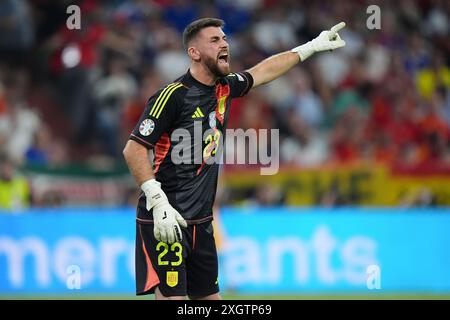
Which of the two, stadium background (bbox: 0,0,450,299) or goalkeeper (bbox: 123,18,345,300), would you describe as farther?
stadium background (bbox: 0,0,450,299)

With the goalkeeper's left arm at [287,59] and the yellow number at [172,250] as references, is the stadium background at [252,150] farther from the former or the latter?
the yellow number at [172,250]

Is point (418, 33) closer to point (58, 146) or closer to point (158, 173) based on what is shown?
point (58, 146)

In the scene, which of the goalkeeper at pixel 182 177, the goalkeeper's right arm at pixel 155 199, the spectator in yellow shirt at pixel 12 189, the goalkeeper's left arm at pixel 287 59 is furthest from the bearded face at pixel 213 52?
the spectator in yellow shirt at pixel 12 189

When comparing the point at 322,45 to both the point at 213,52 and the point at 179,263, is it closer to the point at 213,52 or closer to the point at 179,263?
the point at 213,52

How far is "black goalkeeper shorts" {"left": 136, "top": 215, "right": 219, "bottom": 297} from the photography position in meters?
7.50

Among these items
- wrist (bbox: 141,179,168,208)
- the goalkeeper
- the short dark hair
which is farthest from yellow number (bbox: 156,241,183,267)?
the short dark hair

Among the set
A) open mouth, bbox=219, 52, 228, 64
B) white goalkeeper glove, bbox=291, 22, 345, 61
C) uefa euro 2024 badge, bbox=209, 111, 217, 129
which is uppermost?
white goalkeeper glove, bbox=291, 22, 345, 61

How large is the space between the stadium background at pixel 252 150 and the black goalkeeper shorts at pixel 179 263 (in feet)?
18.6

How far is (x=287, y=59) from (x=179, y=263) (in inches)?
83.4

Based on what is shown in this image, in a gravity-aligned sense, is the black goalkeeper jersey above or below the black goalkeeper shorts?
above

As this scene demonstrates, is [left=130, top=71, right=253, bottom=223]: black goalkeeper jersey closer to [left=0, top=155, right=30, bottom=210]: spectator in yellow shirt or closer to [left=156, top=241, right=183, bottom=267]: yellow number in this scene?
[left=156, top=241, right=183, bottom=267]: yellow number

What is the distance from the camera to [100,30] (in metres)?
16.8

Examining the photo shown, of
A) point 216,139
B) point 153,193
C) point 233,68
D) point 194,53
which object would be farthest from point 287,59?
point 233,68
